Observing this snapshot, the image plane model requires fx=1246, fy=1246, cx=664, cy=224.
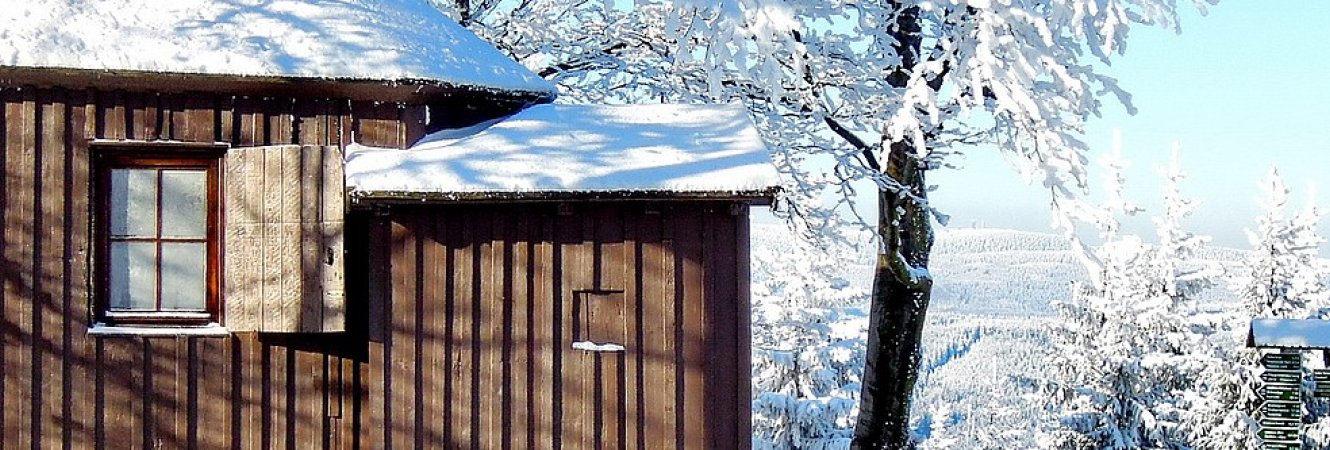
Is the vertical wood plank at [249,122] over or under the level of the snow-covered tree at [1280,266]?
over

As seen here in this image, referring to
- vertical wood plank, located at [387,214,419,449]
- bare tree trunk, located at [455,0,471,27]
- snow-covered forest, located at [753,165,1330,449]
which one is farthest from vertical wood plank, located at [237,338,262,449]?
snow-covered forest, located at [753,165,1330,449]

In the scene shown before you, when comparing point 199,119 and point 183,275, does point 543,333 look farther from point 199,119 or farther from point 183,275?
point 199,119

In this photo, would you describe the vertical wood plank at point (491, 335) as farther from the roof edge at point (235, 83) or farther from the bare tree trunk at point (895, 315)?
the bare tree trunk at point (895, 315)

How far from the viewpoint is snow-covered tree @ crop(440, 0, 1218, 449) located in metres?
8.19

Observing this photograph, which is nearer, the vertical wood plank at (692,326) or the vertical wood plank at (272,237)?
the vertical wood plank at (272,237)

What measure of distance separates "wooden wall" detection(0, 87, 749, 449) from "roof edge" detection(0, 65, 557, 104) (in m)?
0.10

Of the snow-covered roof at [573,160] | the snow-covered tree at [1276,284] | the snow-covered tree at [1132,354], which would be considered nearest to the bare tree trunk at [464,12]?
the snow-covered roof at [573,160]

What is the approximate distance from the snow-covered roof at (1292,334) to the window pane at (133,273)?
579 cm

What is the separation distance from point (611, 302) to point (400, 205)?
1.30 m

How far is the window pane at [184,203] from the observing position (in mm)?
7184

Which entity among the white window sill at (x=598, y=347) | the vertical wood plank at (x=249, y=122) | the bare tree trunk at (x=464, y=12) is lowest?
the white window sill at (x=598, y=347)

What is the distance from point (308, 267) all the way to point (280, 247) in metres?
0.19

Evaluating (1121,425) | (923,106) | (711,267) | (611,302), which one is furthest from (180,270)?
(1121,425)

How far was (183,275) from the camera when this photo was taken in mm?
7195
